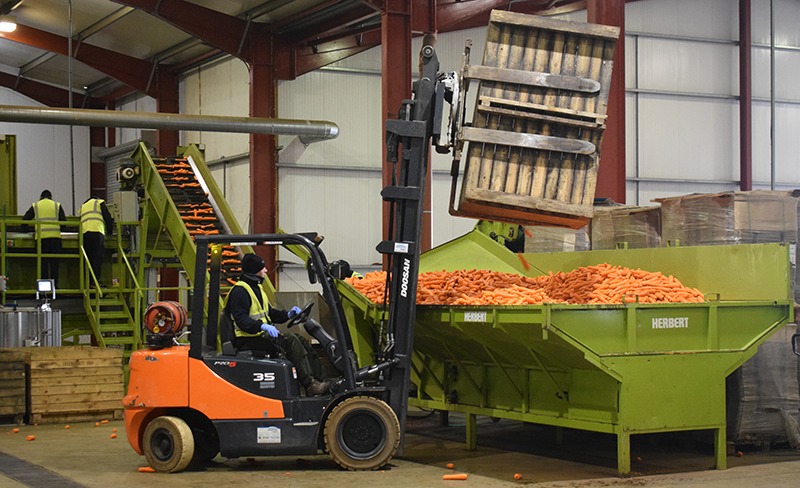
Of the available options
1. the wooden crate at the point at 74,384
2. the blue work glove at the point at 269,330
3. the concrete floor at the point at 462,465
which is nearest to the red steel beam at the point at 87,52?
the wooden crate at the point at 74,384

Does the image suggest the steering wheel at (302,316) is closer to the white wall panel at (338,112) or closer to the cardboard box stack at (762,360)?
the cardboard box stack at (762,360)

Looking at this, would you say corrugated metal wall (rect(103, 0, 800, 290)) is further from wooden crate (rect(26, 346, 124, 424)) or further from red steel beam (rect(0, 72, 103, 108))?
wooden crate (rect(26, 346, 124, 424))

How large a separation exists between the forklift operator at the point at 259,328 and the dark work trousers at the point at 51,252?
8.65 metres

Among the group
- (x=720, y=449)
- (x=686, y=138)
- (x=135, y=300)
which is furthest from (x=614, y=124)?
(x=686, y=138)

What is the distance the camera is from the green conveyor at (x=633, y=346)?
9.01 metres

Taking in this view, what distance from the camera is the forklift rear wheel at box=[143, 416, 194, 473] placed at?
31.0 feet

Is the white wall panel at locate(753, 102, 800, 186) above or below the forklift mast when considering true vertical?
above

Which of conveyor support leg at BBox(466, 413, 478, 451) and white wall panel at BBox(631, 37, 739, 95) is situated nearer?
conveyor support leg at BBox(466, 413, 478, 451)

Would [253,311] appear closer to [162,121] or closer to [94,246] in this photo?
[94,246]

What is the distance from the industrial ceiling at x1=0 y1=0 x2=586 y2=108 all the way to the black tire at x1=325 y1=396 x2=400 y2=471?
11.8 metres

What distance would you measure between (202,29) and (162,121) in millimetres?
3899

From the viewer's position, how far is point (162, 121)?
20188mm

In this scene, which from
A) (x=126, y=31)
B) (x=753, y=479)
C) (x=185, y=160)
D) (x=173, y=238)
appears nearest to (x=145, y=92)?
(x=126, y=31)

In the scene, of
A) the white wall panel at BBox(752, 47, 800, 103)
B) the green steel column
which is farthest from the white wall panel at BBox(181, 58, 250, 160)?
the green steel column
